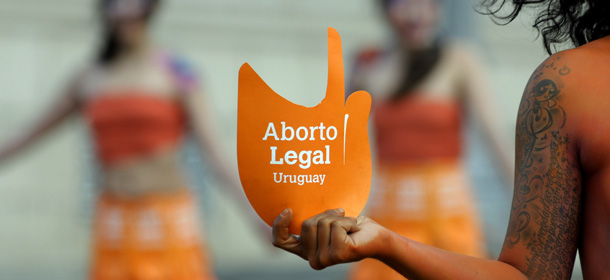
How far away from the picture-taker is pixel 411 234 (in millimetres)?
4121

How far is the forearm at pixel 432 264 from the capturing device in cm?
165

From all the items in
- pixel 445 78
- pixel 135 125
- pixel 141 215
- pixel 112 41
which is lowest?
pixel 141 215

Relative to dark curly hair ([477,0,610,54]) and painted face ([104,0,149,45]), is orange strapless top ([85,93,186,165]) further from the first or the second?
dark curly hair ([477,0,610,54])

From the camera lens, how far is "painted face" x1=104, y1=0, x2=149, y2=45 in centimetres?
410

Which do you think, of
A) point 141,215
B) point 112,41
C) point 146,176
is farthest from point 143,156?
point 112,41

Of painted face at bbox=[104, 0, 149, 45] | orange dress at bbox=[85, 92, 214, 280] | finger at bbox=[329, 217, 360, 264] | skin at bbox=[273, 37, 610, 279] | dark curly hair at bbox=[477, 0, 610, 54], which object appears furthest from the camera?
painted face at bbox=[104, 0, 149, 45]

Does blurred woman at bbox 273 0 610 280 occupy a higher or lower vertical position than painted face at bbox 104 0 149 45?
lower

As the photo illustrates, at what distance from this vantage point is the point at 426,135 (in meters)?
4.23

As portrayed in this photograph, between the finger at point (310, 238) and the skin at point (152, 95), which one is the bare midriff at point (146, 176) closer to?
the skin at point (152, 95)

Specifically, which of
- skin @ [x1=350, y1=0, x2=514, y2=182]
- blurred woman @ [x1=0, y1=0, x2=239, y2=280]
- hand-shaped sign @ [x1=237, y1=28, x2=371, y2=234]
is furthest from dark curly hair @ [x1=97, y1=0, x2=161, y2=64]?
hand-shaped sign @ [x1=237, y1=28, x2=371, y2=234]

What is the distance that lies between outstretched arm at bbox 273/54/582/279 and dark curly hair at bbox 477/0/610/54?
0.75ft

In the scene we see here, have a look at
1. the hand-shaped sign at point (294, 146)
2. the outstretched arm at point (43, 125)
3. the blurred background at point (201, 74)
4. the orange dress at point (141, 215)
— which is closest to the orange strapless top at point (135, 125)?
the orange dress at point (141, 215)

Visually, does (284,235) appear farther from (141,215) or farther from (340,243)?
(141,215)

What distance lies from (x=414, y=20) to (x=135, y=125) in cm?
138
